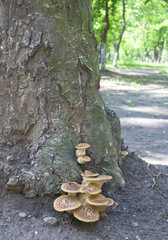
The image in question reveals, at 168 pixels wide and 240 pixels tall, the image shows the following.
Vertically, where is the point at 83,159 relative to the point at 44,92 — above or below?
below

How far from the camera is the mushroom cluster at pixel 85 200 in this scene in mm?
2049

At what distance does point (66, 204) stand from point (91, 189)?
27 cm

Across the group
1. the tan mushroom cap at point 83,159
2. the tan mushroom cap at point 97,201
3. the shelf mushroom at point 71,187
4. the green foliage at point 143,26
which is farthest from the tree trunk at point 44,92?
the green foliage at point 143,26

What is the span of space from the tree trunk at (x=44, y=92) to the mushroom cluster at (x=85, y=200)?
21 centimetres

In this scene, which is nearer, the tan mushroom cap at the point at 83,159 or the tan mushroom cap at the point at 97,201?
the tan mushroom cap at the point at 97,201

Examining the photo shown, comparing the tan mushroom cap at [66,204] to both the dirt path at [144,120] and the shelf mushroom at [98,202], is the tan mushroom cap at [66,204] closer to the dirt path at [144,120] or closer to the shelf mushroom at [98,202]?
the shelf mushroom at [98,202]

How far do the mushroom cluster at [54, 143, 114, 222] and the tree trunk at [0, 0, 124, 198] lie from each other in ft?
0.70

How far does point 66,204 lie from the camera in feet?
6.87

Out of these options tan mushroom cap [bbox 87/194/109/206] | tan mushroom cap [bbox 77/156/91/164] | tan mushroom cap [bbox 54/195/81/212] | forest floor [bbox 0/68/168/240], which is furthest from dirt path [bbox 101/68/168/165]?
tan mushroom cap [bbox 54/195/81/212]

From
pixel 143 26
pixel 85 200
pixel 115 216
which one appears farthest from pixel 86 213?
pixel 143 26

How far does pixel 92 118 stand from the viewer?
2740 millimetres

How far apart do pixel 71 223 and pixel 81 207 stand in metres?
0.19

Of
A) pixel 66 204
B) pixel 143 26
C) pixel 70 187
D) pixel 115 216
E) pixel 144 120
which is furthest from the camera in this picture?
pixel 143 26

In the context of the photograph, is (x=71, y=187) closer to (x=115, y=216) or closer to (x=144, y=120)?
(x=115, y=216)
